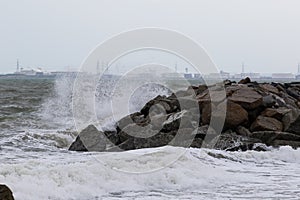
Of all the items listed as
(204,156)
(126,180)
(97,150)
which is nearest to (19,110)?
(97,150)

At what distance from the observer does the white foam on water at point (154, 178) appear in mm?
7047

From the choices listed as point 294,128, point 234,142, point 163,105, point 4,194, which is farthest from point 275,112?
point 4,194

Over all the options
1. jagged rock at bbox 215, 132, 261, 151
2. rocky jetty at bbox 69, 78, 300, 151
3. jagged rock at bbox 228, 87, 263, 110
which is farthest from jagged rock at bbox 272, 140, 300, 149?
jagged rock at bbox 228, 87, 263, 110

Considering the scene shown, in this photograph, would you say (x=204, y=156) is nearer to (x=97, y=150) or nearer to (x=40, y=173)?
(x=97, y=150)

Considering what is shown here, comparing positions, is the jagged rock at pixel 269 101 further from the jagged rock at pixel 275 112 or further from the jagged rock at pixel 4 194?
the jagged rock at pixel 4 194

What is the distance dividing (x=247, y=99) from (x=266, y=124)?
38.8 inches

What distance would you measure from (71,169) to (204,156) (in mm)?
3012

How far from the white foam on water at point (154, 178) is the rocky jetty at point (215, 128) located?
5.12 ft

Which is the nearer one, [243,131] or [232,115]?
[243,131]

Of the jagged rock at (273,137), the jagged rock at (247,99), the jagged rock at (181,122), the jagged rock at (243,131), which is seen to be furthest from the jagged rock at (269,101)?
the jagged rock at (181,122)

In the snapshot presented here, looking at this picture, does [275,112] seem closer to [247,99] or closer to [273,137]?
[247,99]

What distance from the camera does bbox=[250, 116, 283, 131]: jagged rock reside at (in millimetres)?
12086

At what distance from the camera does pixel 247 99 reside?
1302 cm

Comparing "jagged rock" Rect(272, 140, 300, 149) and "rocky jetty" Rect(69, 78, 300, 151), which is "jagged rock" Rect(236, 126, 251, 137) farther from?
"jagged rock" Rect(272, 140, 300, 149)
